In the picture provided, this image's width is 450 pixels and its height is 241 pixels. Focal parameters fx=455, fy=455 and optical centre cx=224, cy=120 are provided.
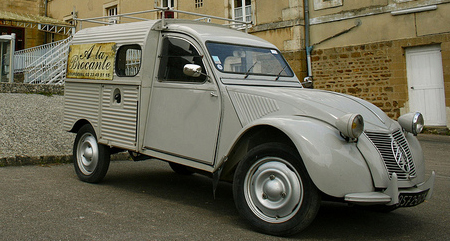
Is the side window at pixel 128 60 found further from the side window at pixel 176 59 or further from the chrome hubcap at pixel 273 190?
the chrome hubcap at pixel 273 190

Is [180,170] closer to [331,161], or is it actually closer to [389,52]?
[331,161]

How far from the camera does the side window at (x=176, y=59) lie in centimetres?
515

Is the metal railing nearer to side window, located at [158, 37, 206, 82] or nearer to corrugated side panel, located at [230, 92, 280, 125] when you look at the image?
side window, located at [158, 37, 206, 82]

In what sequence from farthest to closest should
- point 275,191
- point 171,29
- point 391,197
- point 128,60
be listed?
point 128,60
point 171,29
point 275,191
point 391,197

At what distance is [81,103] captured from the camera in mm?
6379

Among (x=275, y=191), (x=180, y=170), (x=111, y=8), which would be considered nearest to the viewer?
(x=275, y=191)

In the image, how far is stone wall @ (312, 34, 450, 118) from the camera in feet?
44.2

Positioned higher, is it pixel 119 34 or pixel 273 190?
pixel 119 34

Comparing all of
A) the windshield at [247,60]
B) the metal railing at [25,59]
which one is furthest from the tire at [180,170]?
the metal railing at [25,59]

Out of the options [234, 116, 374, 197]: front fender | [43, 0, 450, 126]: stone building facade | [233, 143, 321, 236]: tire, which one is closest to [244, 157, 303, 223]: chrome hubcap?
[233, 143, 321, 236]: tire

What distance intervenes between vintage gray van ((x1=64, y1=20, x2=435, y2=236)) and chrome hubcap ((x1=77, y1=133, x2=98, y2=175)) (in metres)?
0.01

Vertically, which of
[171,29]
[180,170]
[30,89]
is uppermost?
[30,89]

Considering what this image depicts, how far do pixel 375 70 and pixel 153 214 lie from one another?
11.5m

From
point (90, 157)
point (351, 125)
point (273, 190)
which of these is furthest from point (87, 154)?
point (351, 125)
